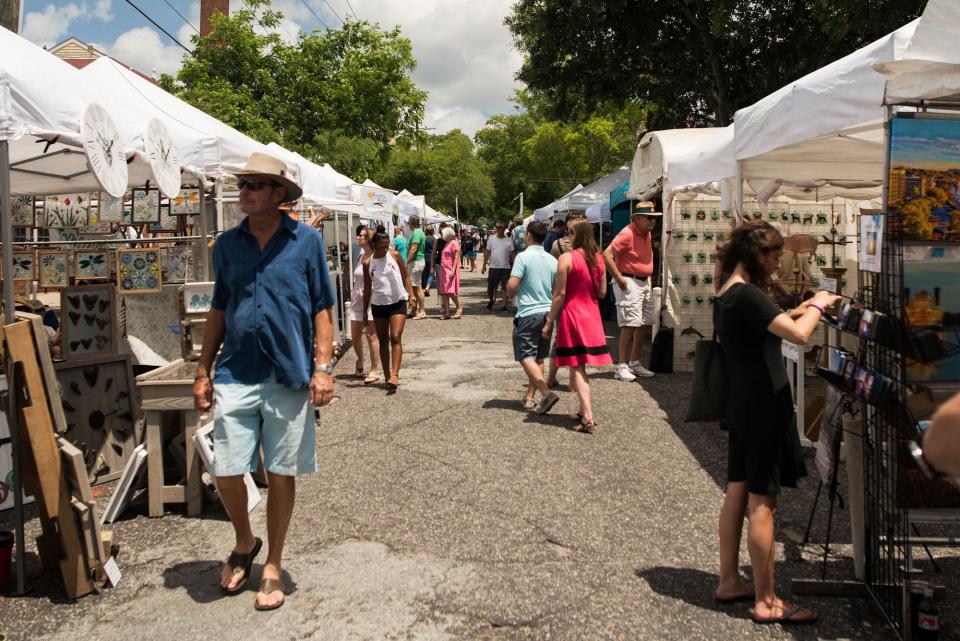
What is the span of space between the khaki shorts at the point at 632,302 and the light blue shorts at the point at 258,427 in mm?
5708

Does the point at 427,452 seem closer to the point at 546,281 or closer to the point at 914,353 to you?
the point at 546,281

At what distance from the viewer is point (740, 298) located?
3.37 metres

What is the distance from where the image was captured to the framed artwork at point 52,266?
7395 millimetres

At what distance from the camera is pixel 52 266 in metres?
7.41

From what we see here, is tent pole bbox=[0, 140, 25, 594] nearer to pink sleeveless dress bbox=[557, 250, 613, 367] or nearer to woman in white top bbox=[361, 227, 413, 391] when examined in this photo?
pink sleeveless dress bbox=[557, 250, 613, 367]

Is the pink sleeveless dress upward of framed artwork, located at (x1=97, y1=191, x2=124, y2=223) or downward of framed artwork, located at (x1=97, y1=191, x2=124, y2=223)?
downward

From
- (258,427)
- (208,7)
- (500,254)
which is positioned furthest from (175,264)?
(208,7)

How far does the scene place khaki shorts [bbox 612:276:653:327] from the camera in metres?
8.88

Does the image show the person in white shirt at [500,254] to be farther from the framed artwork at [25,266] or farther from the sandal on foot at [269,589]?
the sandal on foot at [269,589]

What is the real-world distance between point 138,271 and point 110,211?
1600mm

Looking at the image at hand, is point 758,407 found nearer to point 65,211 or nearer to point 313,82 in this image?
point 65,211

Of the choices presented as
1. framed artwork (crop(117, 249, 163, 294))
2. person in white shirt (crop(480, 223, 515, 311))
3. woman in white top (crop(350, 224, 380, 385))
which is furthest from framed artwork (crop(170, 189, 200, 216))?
person in white shirt (crop(480, 223, 515, 311))

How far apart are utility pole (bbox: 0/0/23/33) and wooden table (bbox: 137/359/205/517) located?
13.2ft

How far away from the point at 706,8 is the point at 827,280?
45.4ft
